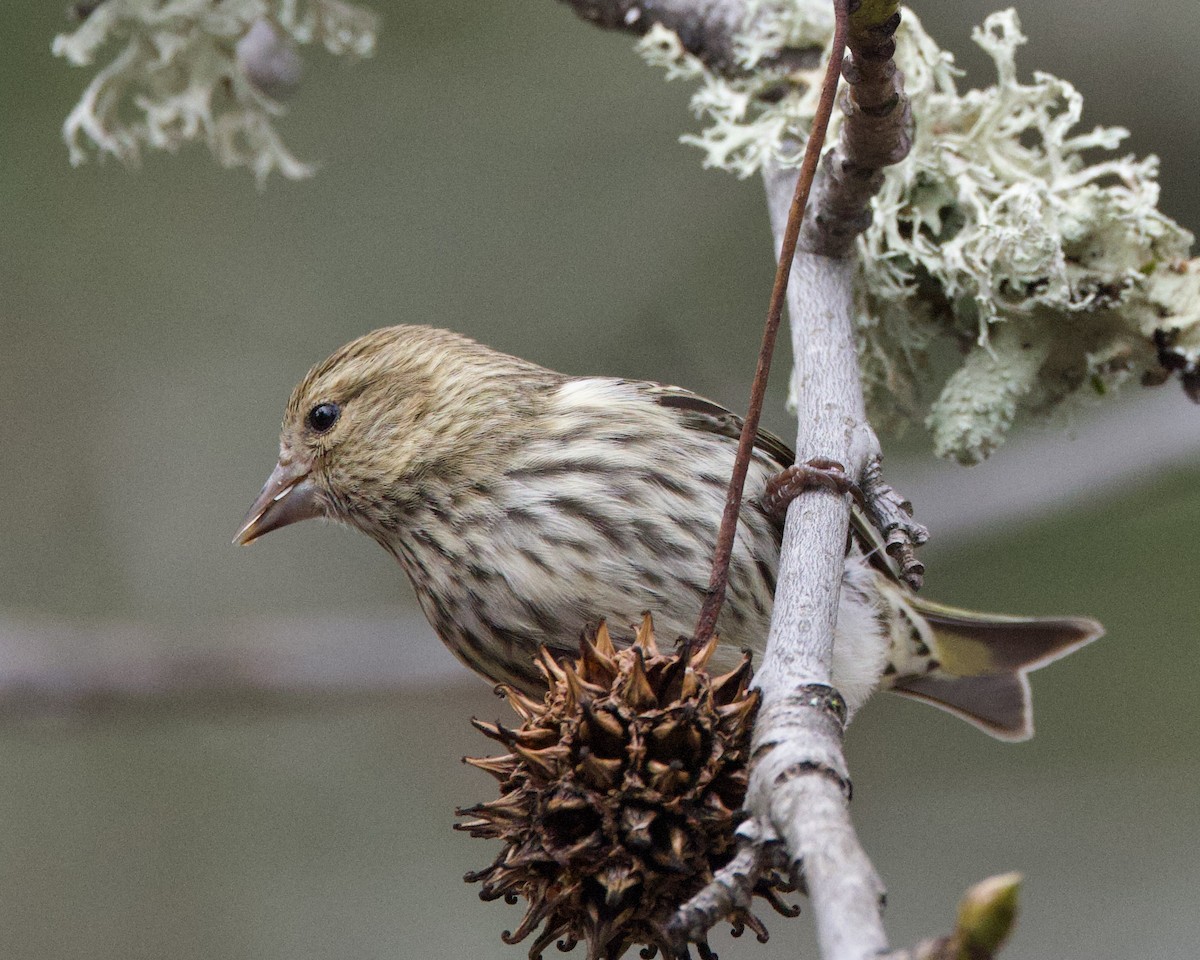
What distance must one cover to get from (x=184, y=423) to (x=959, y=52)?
13.0 ft

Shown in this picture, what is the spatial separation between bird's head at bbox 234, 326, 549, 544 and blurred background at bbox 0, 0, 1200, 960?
150cm

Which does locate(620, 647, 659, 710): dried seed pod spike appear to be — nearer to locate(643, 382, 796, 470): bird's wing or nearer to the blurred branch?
locate(643, 382, 796, 470): bird's wing

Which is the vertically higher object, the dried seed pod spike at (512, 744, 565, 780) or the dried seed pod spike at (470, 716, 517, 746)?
the dried seed pod spike at (470, 716, 517, 746)

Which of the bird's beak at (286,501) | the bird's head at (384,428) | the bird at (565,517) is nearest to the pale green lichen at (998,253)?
the bird at (565,517)

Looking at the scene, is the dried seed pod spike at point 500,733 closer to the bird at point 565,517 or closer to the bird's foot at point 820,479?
the bird's foot at point 820,479

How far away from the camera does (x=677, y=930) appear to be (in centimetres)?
128

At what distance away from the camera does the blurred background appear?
18.2ft

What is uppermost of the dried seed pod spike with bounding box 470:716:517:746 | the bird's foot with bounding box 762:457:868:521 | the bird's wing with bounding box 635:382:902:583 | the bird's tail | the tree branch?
the bird's wing with bounding box 635:382:902:583

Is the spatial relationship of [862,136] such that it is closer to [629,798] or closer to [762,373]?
[762,373]

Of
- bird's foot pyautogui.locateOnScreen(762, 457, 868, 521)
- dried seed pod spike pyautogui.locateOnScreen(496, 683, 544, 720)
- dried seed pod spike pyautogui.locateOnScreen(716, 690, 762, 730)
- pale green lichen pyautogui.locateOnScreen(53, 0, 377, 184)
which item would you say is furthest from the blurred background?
dried seed pod spike pyautogui.locateOnScreen(716, 690, 762, 730)

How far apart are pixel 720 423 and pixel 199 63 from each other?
132 cm

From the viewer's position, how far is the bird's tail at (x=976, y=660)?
304 centimetres

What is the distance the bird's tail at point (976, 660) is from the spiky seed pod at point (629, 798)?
1.48m

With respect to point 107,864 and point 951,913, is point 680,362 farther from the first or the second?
point 107,864
